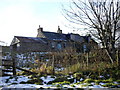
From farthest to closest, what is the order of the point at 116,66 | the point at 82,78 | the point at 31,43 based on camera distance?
the point at 31,43 < the point at 116,66 < the point at 82,78

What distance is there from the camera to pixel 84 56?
44.2 ft

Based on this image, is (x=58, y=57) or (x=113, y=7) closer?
(x=113, y=7)

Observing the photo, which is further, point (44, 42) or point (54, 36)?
point (54, 36)

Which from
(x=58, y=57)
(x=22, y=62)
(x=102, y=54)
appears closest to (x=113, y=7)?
(x=102, y=54)

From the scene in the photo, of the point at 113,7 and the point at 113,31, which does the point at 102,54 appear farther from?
the point at 113,7

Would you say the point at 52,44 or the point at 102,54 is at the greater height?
the point at 52,44

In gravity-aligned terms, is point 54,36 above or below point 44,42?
above

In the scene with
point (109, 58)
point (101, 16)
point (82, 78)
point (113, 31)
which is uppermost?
point (101, 16)

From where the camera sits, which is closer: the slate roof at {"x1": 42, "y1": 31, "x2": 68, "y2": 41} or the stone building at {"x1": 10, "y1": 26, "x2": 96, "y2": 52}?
the stone building at {"x1": 10, "y1": 26, "x2": 96, "y2": 52}

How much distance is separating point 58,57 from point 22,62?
11.6ft

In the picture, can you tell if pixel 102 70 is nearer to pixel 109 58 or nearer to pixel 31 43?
pixel 109 58

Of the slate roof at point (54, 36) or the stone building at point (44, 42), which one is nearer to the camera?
the stone building at point (44, 42)

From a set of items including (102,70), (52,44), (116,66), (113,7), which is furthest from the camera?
(52,44)

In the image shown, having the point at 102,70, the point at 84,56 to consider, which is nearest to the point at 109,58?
the point at 84,56
